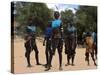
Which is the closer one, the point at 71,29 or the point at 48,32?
the point at 48,32

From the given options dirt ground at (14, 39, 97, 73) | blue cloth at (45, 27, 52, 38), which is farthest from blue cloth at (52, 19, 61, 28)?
dirt ground at (14, 39, 97, 73)

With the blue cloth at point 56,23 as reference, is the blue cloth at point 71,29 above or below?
below

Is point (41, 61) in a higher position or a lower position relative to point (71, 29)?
lower

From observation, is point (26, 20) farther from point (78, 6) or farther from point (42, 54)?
point (78, 6)

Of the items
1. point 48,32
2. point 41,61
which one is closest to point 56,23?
point 48,32

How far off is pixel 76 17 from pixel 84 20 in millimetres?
123

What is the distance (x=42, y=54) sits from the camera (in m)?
2.44

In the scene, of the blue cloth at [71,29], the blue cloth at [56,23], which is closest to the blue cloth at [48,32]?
the blue cloth at [56,23]

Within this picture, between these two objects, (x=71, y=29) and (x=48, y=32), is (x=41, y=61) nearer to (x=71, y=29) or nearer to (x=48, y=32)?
(x=48, y=32)

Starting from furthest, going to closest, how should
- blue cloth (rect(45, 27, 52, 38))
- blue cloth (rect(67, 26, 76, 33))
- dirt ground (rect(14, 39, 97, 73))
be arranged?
1. blue cloth (rect(67, 26, 76, 33))
2. blue cloth (rect(45, 27, 52, 38))
3. dirt ground (rect(14, 39, 97, 73))

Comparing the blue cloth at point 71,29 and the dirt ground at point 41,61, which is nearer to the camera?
the dirt ground at point 41,61

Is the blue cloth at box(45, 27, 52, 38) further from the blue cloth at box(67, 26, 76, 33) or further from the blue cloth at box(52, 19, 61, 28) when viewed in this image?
the blue cloth at box(67, 26, 76, 33)

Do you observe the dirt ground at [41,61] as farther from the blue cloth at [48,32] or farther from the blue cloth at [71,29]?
the blue cloth at [71,29]

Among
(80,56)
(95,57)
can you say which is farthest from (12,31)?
(95,57)
